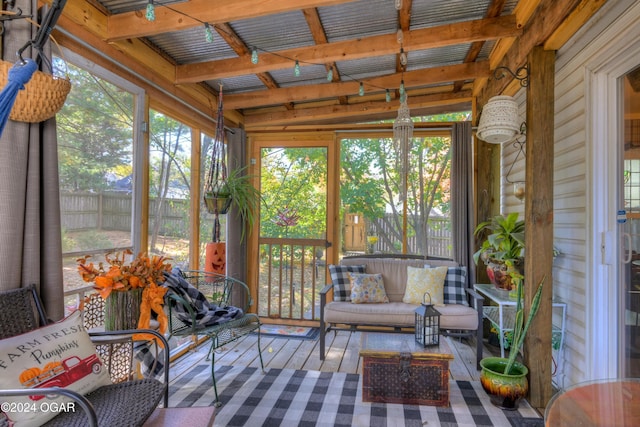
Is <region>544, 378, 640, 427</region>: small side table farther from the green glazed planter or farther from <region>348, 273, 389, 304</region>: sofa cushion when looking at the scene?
<region>348, 273, 389, 304</region>: sofa cushion

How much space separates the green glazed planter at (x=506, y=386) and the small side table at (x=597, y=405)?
106 centimetres

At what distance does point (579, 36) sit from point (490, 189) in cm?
171

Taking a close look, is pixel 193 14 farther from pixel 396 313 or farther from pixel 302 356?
pixel 302 356

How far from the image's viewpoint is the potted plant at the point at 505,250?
8.78ft

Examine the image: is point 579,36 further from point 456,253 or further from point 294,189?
point 294,189

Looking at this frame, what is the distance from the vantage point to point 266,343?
353 cm

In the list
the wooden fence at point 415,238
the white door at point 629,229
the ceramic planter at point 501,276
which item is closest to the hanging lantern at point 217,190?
the wooden fence at point 415,238

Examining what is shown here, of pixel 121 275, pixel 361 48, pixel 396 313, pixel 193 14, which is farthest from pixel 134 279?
pixel 361 48

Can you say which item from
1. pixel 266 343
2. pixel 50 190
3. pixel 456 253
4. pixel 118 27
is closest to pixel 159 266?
pixel 50 190

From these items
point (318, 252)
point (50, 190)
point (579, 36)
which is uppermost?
point (579, 36)

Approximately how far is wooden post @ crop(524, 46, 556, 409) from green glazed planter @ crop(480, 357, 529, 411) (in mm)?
78

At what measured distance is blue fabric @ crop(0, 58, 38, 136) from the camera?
1.21 m

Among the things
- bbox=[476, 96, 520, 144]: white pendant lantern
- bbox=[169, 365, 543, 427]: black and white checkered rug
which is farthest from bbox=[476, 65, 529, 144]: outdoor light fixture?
bbox=[169, 365, 543, 427]: black and white checkered rug

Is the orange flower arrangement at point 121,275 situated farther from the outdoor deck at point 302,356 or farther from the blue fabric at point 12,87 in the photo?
the outdoor deck at point 302,356
